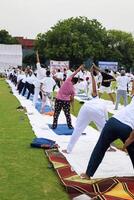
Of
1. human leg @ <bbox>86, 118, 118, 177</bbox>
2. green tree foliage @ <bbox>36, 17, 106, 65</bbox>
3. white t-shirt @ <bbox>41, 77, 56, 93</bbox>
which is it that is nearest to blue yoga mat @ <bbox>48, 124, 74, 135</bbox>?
white t-shirt @ <bbox>41, 77, 56, 93</bbox>

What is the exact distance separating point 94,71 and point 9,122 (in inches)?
232

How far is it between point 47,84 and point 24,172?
32.9 ft

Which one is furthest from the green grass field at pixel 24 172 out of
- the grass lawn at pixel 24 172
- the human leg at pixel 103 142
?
the human leg at pixel 103 142

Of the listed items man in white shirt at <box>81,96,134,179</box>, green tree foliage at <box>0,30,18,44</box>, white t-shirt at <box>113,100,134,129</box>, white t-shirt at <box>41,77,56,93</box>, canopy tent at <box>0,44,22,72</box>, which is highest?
green tree foliage at <box>0,30,18,44</box>

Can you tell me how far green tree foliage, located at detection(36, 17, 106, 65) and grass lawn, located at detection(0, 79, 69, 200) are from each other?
213 feet

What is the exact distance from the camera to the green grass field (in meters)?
7.36

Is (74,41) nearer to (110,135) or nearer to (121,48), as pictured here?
(121,48)

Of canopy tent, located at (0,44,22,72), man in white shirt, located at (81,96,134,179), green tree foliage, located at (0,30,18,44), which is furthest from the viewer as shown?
green tree foliage, located at (0,30,18,44)

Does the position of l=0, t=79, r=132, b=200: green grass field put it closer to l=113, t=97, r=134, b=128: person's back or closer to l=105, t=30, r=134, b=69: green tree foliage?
l=113, t=97, r=134, b=128: person's back

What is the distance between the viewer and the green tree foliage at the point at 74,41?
78.8 meters

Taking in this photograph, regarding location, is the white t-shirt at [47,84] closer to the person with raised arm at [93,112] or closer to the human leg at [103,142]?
the person with raised arm at [93,112]

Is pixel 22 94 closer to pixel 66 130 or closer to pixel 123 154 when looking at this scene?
pixel 66 130

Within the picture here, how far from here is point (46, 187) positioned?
305 inches

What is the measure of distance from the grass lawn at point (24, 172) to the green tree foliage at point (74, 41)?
213 feet
